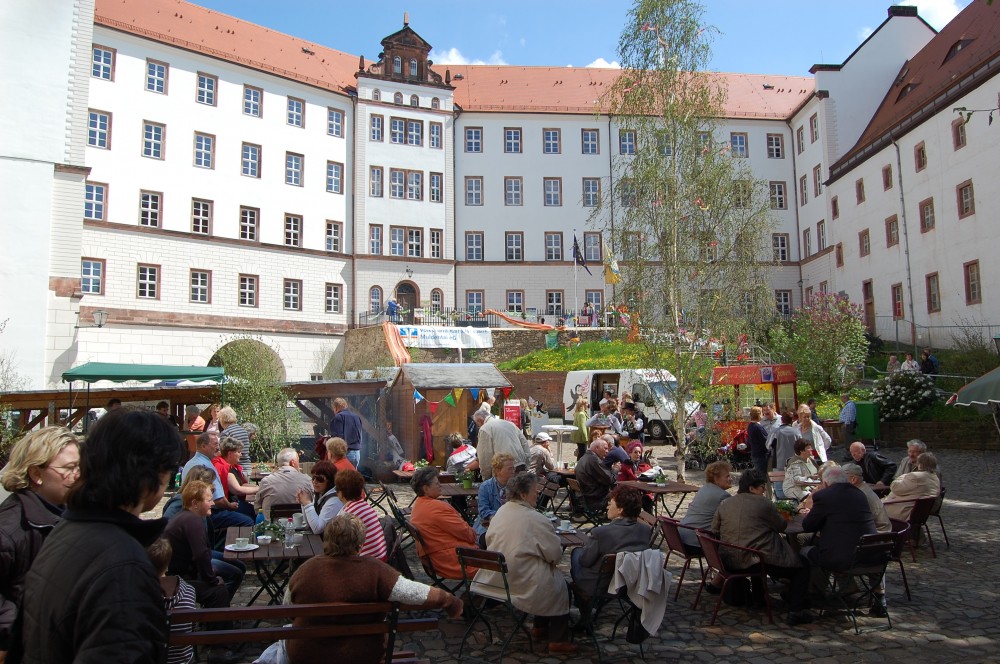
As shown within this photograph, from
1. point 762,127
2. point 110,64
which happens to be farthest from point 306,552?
point 762,127

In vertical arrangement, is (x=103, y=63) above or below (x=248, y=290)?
above

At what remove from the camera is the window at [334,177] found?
3978 cm

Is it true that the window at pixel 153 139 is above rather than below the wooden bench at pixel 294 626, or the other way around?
above

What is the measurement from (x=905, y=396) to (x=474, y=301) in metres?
26.3

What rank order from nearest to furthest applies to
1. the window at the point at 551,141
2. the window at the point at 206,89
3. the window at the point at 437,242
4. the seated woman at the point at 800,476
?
the seated woman at the point at 800,476
the window at the point at 206,89
the window at the point at 437,242
the window at the point at 551,141

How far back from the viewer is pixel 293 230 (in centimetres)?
3828

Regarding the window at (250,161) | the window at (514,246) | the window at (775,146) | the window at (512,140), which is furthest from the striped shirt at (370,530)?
the window at (775,146)

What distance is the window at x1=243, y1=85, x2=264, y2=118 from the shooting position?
36969 millimetres

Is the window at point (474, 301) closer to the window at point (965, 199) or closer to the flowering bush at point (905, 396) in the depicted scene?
the window at point (965, 199)

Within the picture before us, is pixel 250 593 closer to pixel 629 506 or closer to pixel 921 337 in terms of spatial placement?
pixel 629 506

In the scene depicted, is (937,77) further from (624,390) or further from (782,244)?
(624,390)

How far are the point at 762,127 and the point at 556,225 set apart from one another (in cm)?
1449

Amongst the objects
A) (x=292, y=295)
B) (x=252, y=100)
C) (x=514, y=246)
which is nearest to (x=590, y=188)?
(x=514, y=246)

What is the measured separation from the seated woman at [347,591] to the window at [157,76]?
118 feet
